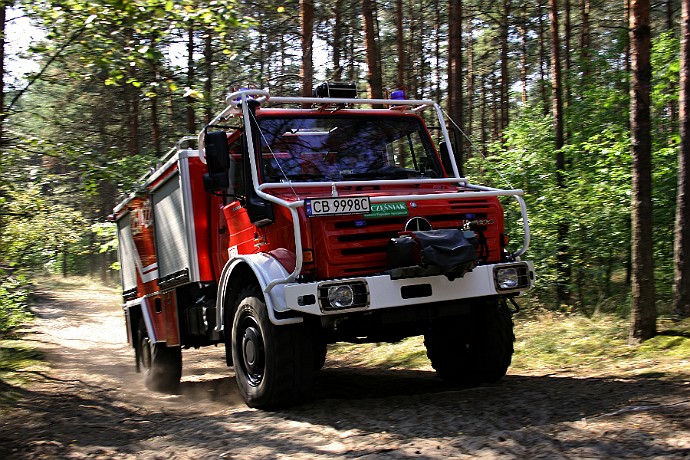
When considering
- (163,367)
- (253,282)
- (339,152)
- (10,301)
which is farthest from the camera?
(10,301)

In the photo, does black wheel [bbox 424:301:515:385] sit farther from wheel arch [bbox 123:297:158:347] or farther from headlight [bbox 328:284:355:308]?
wheel arch [bbox 123:297:158:347]

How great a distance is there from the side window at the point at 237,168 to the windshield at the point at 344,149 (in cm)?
27

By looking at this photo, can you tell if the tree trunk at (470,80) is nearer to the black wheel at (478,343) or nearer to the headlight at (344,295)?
the black wheel at (478,343)

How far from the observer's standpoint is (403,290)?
5.93 meters

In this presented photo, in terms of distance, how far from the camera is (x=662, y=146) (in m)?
13.1

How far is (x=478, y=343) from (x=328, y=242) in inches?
86.9

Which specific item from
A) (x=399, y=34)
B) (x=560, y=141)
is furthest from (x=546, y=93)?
(x=560, y=141)

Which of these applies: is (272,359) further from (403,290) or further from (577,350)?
(577,350)

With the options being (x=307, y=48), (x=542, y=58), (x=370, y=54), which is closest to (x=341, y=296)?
(x=307, y=48)

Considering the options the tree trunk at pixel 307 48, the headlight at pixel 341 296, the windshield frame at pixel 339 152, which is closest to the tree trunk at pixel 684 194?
the windshield frame at pixel 339 152

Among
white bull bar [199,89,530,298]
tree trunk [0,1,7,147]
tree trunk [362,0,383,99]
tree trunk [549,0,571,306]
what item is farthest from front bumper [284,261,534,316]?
tree trunk [362,0,383,99]

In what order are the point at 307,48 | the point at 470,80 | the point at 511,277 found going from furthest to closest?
the point at 470,80, the point at 307,48, the point at 511,277

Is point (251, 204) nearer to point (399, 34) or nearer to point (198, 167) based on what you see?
point (198, 167)

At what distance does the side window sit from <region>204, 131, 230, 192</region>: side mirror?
41 cm
